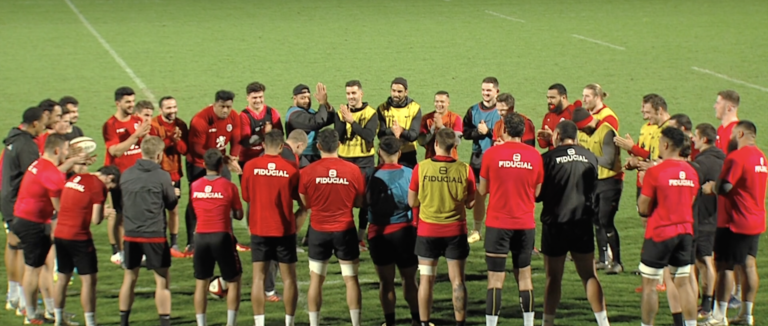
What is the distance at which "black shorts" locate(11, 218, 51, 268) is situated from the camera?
986 cm

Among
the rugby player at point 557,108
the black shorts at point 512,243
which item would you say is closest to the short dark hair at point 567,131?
the black shorts at point 512,243

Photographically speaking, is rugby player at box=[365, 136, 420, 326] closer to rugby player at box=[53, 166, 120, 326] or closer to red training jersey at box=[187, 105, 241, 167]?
rugby player at box=[53, 166, 120, 326]

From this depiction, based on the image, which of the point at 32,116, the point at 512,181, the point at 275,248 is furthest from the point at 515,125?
the point at 32,116

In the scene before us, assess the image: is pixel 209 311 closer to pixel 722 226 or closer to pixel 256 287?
pixel 256 287

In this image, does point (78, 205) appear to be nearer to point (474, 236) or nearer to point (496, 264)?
point (496, 264)

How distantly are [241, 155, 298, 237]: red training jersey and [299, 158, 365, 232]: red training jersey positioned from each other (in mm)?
168

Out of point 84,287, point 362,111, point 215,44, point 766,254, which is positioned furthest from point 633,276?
point 215,44

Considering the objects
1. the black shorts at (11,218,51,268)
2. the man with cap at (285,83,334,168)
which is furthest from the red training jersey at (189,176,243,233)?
the man with cap at (285,83,334,168)

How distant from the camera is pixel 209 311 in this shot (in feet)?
35.0

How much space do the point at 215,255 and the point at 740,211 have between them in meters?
4.93

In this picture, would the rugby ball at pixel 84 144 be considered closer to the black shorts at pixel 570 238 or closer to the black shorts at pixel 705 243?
the black shorts at pixel 570 238

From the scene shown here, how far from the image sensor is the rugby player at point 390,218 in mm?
9391

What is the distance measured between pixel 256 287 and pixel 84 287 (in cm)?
158

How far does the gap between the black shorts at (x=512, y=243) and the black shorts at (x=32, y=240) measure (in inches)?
168
